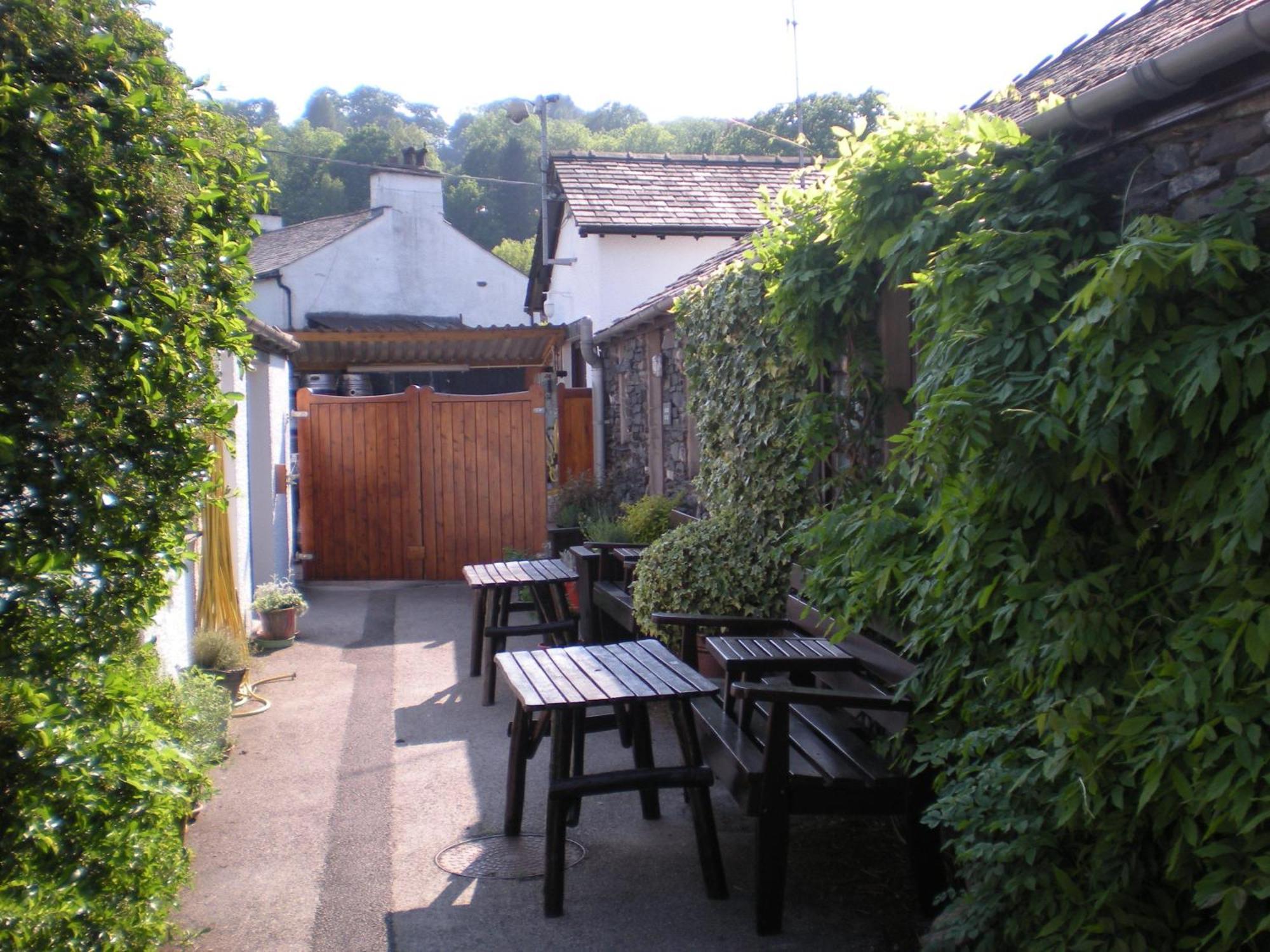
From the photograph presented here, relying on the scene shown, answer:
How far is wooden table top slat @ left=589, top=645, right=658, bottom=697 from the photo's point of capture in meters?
3.97

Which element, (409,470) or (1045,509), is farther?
(409,470)

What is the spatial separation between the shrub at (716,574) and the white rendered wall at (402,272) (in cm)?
1677

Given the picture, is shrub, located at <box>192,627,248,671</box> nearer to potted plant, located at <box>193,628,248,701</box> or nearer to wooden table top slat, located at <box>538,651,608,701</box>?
potted plant, located at <box>193,628,248,701</box>

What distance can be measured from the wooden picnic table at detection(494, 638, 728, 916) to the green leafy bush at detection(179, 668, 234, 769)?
142 cm

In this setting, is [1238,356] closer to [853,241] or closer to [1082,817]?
[1082,817]

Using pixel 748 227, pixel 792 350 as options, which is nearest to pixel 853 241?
pixel 792 350

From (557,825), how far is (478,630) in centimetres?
362

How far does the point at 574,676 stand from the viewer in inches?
170

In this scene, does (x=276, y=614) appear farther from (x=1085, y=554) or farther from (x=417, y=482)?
(x=1085, y=554)

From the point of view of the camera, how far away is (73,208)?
2.72 meters

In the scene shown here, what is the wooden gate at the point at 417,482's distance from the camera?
37.5 feet

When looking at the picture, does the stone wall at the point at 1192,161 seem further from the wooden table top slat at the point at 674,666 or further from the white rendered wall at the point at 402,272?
the white rendered wall at the point at 402,272

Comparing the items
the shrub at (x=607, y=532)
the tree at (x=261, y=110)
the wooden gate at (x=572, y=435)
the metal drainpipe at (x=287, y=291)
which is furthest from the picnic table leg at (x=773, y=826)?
the tree at (x=261, y=110)

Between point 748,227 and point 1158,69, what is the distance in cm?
1023
